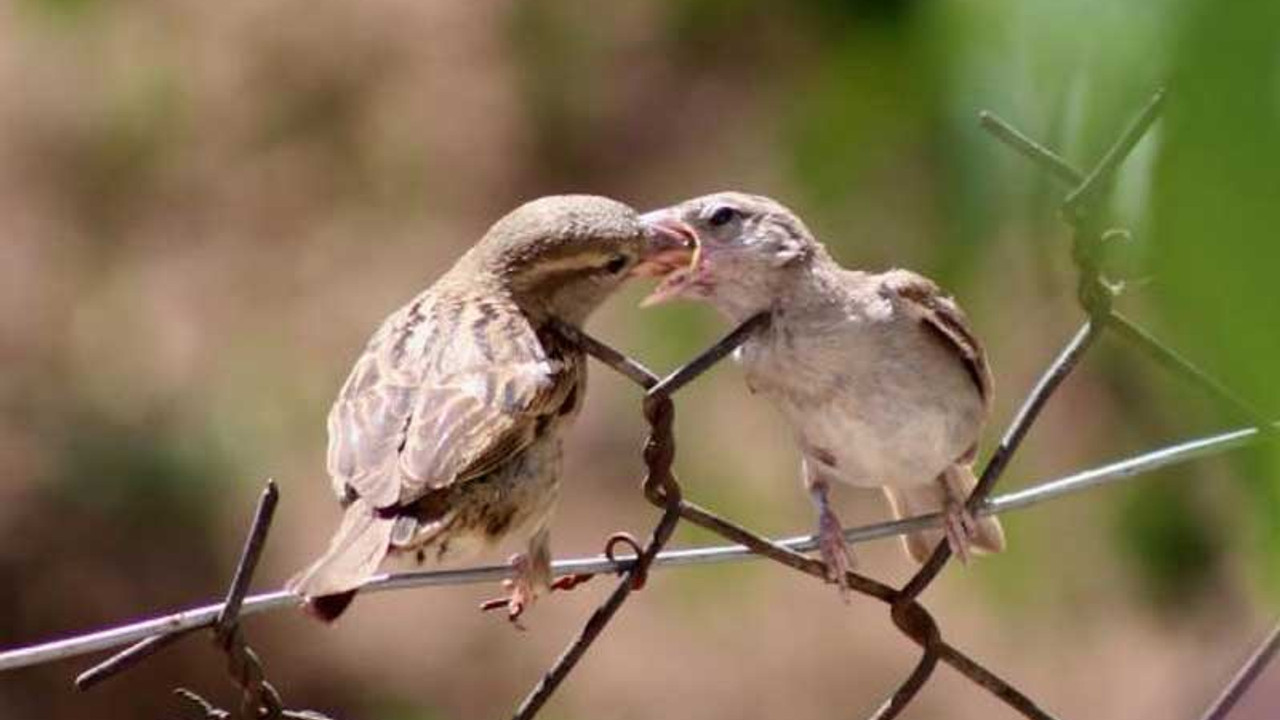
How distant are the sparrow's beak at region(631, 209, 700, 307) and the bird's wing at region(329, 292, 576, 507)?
19cm

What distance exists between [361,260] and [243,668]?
23.3 ft

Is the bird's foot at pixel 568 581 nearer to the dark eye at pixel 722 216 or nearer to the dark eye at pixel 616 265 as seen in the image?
the dark eye at pixel 616 265

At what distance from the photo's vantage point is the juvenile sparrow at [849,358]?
328cm

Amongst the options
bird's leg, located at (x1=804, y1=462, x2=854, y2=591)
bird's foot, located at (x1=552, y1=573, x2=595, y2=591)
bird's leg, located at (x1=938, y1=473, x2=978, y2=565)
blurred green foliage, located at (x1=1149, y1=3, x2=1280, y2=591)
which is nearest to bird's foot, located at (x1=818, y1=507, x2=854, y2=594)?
bird's leg, located at (x1=804, y1=462, x2=854, y2=591)

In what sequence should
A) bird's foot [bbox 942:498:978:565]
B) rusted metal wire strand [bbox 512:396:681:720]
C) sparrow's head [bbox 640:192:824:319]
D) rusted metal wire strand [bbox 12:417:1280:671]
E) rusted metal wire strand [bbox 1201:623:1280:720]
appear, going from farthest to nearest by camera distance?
sparrow's head [bbox 640:192:824:319] → bird's foot [bbox 942:498:978:565] → rusted metal wire strand [bbox 1201:623:1280:720] → rusted metal wire strand [bbox 512:396:681:720] → rusted metal wire strand [bbox 12:417:1280:671]

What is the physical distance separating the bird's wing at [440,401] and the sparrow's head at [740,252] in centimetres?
24

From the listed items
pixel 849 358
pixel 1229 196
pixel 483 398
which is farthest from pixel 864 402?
pixel 1229 196

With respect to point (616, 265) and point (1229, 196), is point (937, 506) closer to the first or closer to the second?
point (616, 265)

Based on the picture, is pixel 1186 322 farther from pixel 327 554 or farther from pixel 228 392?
pixel 228 392

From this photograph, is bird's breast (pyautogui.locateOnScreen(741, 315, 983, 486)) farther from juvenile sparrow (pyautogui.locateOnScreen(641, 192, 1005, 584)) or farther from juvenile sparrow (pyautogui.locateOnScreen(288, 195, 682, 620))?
juvenile sparrow (pyautogui.locateOnScreen(288, 195, 682, 620))

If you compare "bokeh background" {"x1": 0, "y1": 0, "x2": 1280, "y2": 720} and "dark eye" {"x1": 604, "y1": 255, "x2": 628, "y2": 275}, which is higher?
"dark eye" {"x1": 604, "y1": 255, "x2": 628, "y2": 275}

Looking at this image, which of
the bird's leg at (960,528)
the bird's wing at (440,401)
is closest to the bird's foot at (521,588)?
the bird's wing at (440,401)

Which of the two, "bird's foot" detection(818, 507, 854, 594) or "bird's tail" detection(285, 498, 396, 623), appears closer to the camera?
"bird's tail" detection(285, 498, 396, 623)

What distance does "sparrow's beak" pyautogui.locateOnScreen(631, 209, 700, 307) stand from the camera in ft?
Result: 11.5
